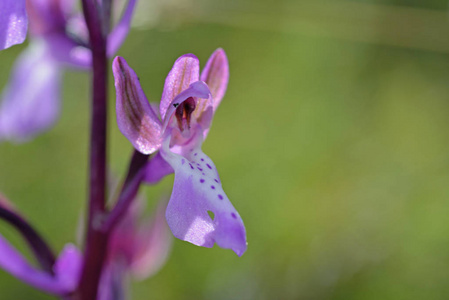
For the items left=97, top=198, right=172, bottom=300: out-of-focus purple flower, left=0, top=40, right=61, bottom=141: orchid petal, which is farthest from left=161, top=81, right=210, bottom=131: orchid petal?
left=0, top=40, right=61, bottom=141: orchid petal

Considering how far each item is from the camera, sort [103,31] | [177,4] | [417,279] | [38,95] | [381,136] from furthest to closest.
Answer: [381,136], [417,279], [177,4], [38,95], [103,31]

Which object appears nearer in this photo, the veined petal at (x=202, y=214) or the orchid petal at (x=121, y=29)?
the veined petal at (x=202, y=214)

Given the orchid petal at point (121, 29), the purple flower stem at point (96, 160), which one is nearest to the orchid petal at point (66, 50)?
the orchid petal at point (121, 29)

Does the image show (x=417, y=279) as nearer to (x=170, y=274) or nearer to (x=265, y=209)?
(x=265, y=209)

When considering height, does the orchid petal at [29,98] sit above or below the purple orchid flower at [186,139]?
below

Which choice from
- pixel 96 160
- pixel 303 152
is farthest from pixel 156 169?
pixel 303 152

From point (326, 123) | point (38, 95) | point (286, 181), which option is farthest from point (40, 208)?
point (326, 123)

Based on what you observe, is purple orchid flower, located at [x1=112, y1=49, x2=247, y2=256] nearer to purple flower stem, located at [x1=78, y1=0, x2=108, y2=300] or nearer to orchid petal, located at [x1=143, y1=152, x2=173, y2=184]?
orchid petal, located at [x1=143, y1=152, x2=173, y2=184]

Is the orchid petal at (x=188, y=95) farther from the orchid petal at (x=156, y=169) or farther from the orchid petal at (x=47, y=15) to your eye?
the orchid petal at (x=47, y=15)
